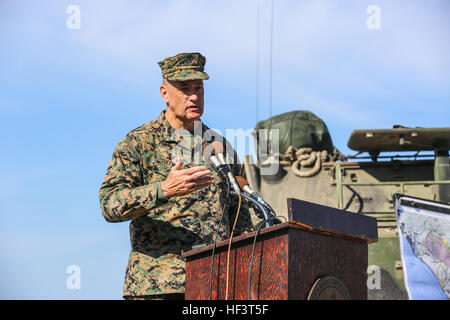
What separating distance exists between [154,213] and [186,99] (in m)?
0.75

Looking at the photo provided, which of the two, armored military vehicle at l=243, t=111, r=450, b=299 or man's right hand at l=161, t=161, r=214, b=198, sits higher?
armored military vehicle at l=243, t=111, r=450, b=299

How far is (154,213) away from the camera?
4.04 m

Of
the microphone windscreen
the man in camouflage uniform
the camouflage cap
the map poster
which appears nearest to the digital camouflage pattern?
the man in camouflage uniform

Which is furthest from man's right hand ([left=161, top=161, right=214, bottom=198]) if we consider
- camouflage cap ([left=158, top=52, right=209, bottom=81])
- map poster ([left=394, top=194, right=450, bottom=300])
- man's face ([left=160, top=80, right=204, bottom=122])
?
map poster ([left=394, top=194, right=450, bottom=300])

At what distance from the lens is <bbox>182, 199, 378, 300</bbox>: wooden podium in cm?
302

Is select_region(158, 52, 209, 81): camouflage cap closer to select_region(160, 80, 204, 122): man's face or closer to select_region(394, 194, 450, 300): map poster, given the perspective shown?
select_region(160, 80, 204, 122): man's face

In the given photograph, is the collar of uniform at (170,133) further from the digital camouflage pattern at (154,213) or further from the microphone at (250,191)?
the microphone at (250,191)

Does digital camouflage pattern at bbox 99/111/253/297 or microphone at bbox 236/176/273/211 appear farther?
digital camouflage pattern at bbox 99/111/253/297

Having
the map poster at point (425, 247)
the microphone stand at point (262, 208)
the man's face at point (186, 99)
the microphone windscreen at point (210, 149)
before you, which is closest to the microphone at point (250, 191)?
the microphone stand at point (262, 208)

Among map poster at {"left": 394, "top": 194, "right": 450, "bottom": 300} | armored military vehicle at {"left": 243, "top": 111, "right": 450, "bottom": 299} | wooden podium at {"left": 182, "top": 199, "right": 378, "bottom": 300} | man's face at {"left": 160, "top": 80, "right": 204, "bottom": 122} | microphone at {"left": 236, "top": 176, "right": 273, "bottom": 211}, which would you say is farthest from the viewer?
armored military vehicle at {"left": 243, "top": 111, "right": 450, "bottom": 299}

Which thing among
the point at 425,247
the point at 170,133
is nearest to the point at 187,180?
the point at 170,133

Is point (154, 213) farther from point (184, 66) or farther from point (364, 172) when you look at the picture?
point (364, 172)

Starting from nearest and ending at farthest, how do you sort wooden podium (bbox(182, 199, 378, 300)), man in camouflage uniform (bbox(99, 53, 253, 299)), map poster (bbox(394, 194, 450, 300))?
wooden podium (bbox(182, 199, 378, 300)) < man in camouflage uniform (bbox(99, 53, 253, 299)) < map poster (bbox(394, 194, 450, 300))

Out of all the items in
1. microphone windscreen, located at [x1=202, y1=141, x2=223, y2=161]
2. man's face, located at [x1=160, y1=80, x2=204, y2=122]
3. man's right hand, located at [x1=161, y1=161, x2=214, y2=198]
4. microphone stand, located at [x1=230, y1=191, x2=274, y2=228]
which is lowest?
microphone stand, located at [x1=230, y1=191, x2=274, y2=228]
